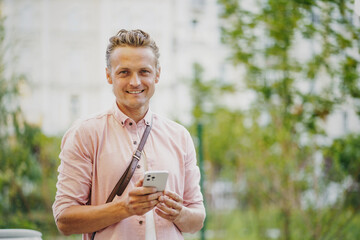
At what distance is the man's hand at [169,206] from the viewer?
1635 mm

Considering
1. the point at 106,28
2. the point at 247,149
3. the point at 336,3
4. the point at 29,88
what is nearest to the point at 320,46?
the point at 336,3

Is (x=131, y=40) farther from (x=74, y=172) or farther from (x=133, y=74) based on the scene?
(x=74, y=172)

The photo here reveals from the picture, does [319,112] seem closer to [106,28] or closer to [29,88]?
[29,88]

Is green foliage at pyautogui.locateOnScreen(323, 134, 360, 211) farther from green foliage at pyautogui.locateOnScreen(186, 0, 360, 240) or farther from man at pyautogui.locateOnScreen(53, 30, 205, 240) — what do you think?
man at pyautogui.locateOnScreen(53, 30, 205, 240)

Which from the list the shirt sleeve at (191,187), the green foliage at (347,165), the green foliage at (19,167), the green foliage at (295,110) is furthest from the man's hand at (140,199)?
the green foliage at (347,165)

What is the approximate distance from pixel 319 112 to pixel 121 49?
372 cm

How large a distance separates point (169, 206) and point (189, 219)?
0.16 metres

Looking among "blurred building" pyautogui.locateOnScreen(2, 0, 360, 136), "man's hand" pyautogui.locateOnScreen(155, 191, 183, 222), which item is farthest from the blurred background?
"blurred building" pyautogui.locateOnScreen(2, 0, 360, 136)

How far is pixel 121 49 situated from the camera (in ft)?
5.69

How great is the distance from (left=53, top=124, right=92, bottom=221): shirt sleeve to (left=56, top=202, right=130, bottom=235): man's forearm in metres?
0.03

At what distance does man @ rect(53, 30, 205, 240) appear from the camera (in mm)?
1629

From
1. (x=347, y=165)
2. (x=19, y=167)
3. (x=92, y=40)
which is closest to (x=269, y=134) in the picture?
(x=347, y=165)

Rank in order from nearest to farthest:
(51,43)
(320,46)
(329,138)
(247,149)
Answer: (320,46) → (329,138) → (247,149) → (51,43)

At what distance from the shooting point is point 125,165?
171 centimetres
